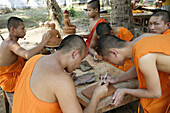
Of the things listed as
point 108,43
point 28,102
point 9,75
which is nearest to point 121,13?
point 108,43

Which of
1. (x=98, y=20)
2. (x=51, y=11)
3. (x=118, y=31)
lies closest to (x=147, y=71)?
(x=118, y=31)

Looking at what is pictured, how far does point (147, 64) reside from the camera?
146 centimetres

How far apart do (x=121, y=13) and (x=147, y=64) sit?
115 inches

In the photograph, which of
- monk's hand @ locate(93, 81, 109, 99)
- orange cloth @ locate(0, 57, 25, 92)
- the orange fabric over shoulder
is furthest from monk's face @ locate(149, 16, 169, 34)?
orange cloth @ locate(0, 57, 25, 92)

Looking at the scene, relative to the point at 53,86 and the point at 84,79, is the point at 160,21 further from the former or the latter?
the point at 53,86

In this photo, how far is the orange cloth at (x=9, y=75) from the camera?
246 centimetres

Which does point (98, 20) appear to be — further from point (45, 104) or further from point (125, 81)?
point (45, 104)

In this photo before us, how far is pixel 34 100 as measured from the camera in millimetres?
1375

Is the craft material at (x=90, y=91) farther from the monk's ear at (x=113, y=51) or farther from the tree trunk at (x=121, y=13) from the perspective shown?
the tree trunk at (x=121, y=13)

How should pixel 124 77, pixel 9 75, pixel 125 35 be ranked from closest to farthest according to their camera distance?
pixel 124 77 < pixel 9 75 < pixel 125 35

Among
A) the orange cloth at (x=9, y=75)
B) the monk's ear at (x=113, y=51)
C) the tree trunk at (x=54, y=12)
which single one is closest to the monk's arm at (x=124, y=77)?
the monk's ear at (x=113, y=51)

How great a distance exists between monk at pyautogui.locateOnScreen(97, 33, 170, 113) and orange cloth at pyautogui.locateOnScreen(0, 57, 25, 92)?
5.63 ft

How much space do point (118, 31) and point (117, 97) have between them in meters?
1.96

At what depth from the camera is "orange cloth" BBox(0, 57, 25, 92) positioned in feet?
8.08
